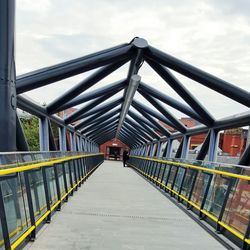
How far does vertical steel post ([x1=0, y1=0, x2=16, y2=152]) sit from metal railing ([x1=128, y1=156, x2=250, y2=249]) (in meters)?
4.31

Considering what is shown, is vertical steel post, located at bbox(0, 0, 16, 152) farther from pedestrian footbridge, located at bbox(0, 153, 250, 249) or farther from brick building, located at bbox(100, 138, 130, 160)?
brick building, located at bbox(100, 138, 130, 160)

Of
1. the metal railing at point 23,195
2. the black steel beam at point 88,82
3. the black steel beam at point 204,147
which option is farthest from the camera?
the black steel beam at point 204,147

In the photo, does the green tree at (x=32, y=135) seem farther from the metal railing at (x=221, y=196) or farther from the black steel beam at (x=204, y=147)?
the metal railing at (x=221, y=196)

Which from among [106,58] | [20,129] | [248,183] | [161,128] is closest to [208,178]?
[248,183]

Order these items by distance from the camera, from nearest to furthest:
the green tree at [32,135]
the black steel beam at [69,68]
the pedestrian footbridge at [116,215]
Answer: the pedestrian footbridge at [116,215] → the black steel beam at [69,68] → the green tree at [32,135]

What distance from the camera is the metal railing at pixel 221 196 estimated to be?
520 cm

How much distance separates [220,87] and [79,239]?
9363mm

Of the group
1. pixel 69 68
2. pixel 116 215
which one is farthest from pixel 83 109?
pixel 116 215

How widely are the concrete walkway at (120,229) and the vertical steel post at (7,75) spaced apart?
6.74ft

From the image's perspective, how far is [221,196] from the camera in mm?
6129

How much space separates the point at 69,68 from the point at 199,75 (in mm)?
4807

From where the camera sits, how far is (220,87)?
42.8ft

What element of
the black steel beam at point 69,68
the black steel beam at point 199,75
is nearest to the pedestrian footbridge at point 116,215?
the black steel beam at point 69,68

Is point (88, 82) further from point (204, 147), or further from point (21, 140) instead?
point (204, 147)
